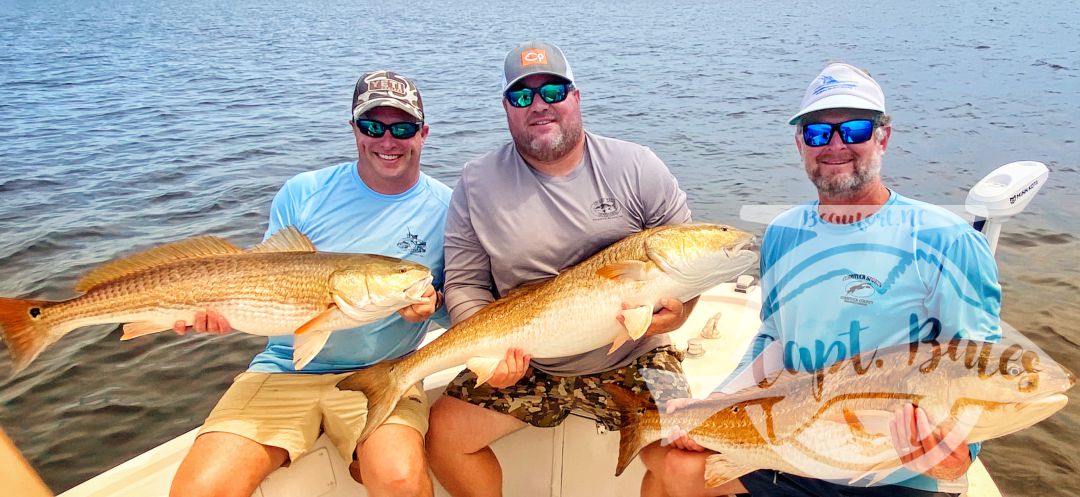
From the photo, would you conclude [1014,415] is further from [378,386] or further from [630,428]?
[378,386]

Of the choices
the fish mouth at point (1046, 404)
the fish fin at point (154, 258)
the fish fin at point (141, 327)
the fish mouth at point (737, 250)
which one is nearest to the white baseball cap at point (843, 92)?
the fish mouth at point (737, 250)

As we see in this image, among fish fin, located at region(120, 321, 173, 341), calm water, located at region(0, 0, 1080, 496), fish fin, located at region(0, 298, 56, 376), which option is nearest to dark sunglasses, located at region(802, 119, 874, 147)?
fish fin, located at region(120, 321, 173, 341)

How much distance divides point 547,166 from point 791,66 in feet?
73.9

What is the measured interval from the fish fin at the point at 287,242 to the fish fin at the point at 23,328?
93 cm

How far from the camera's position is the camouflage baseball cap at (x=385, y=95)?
3.66m

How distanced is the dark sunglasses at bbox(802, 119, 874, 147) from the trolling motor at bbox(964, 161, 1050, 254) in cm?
108

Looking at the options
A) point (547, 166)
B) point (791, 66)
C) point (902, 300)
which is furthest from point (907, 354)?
point (791, 66)

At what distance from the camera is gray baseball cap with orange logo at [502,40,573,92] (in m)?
3.37

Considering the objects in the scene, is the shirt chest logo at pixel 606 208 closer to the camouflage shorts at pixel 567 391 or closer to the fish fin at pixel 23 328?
the camouflage shorts at pixel 567 391

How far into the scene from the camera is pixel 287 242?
138 inches

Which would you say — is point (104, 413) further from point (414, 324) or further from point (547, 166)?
point (547, 166)

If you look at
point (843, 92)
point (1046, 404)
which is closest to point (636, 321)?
point (843, 92)

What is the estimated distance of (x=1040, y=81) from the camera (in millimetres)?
19203

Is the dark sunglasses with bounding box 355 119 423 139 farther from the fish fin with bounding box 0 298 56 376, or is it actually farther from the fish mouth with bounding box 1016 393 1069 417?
the fish mouth with bounding box 1016 393 1069 417
